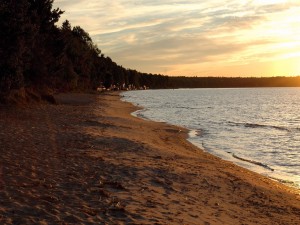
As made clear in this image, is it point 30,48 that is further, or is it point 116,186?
point 30,48

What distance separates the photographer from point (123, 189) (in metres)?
11.2

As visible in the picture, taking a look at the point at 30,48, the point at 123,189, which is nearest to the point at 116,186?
the point at 123,189

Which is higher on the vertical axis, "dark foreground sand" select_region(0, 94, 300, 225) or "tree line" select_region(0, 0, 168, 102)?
"tree line" select_region(0, 0, 168, 102)

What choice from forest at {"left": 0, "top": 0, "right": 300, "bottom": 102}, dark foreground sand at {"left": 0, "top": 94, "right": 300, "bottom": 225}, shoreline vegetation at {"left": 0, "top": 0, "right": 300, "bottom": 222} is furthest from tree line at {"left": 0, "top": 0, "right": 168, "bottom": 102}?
dark foreground sand at {"left": 0, "top": 94, "right": 300, "bottom": 225}

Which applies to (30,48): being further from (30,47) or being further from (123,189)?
(123,189)

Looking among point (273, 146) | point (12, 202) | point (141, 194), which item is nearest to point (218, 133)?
point (273, 146)

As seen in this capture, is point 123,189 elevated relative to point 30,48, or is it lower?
lower

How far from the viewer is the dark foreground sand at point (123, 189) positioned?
29.2 ft

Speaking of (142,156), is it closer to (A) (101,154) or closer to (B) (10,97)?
(A) (101,154)

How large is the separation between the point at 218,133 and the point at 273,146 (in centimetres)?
815

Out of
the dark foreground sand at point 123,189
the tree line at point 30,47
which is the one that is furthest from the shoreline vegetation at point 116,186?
the tree line at point 30,47

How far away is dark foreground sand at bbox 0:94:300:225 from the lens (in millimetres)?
8914

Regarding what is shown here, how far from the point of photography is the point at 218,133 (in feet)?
120

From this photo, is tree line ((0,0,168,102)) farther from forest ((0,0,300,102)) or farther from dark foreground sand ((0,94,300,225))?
dark foreground sand ((0,94,300,225))
